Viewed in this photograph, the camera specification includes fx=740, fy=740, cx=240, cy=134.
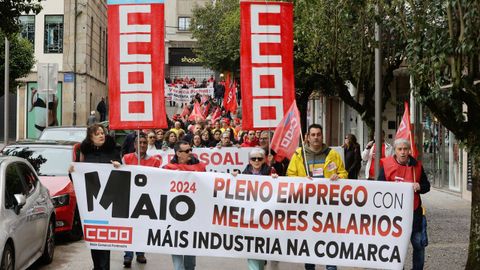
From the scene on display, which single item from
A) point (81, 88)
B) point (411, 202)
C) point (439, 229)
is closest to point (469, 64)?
point (411, 202)

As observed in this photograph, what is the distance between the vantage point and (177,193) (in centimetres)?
773

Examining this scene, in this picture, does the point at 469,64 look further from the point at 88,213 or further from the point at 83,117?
the point at 83,117

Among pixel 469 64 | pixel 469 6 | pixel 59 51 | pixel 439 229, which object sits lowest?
pixel 439 229

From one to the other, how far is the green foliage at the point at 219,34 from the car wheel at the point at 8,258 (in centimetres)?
3154

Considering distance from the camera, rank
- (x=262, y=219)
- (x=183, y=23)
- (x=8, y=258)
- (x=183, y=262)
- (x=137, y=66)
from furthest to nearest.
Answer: (x=183, y=23) → (x=137, y=66) → (x=183, y=262) → (x=262, y=219) → (x=8, y=258)

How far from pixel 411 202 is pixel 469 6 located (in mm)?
2144

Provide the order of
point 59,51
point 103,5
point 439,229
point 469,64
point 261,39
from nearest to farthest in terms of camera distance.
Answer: point 469,64, point 261,39, point 439,229, point 59,51, point 103,5

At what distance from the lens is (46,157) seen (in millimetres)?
12148

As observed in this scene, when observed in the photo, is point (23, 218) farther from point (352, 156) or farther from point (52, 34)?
point (52, 34)

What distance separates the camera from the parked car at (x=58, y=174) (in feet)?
35.5

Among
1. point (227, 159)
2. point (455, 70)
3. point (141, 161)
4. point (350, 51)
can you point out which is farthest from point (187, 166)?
point (350, 51)

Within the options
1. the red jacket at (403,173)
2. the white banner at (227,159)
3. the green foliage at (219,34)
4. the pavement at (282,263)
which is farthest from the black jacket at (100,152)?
the green foliage at (219,34)

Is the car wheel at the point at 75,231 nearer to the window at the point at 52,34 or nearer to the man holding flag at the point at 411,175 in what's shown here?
the man holding flag at the point at 411,175

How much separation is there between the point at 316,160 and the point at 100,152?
239 centimetres
